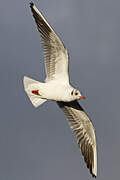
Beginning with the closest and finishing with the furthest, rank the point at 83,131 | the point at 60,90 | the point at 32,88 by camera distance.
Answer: the point at 60,90 < the point at 32,88 < the point at 83,131

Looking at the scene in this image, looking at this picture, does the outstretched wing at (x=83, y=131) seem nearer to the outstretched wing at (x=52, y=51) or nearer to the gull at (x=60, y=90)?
the gull at (x=60, y=90)

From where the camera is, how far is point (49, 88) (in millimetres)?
12914

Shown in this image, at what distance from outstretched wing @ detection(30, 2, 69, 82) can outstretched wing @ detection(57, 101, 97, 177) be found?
1251 mm

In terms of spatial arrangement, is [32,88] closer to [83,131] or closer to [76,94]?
[76,94]

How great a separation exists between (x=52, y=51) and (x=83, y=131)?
2.82 m

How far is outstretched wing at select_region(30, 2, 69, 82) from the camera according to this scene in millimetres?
12680

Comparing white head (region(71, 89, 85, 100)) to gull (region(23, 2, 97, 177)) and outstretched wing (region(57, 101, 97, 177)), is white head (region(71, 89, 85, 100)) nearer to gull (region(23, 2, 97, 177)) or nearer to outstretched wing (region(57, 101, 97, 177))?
gull (region(23, 2, 97, 177))

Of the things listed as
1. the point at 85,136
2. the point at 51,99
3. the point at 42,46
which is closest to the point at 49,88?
the point at 51,99

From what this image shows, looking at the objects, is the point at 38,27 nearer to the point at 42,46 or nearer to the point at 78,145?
the point at 42,46

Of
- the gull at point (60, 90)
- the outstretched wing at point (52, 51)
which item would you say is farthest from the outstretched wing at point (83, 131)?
the outstretched wing at point (52, 51)

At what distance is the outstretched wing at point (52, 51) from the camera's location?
12680mm

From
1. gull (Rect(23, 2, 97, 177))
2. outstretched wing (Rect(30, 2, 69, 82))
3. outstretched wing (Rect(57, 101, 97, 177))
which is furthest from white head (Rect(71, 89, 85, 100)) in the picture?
outstretched wing (Rect(57, 101, 97, 177))

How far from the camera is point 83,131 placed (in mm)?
14094

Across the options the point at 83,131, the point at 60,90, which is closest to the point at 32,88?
the point at 60,90
